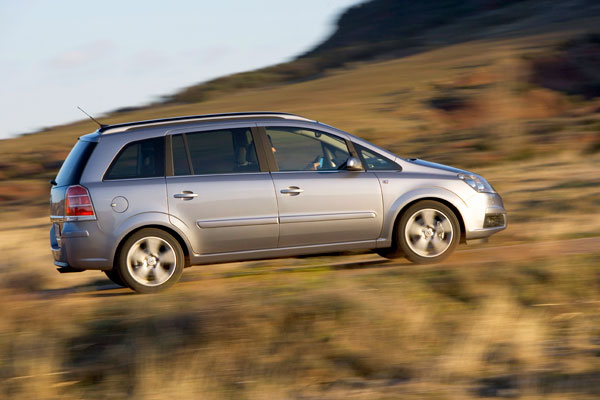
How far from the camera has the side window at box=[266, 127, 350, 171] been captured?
27.8 ft

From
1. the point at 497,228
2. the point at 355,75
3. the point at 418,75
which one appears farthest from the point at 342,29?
the point at 497,228

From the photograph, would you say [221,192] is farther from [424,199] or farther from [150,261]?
[424,199]

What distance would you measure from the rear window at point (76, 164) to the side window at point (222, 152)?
828 millimetres

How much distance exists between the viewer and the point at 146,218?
313 inches

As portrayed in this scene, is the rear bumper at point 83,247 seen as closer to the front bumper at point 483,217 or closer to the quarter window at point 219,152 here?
the quarter window at point 219,152

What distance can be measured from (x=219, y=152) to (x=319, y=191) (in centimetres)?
105

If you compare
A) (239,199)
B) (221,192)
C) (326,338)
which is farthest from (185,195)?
(326,338)

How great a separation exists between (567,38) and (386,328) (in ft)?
103

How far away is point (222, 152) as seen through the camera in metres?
8.31

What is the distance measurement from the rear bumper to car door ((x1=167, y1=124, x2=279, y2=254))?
2.34 ft

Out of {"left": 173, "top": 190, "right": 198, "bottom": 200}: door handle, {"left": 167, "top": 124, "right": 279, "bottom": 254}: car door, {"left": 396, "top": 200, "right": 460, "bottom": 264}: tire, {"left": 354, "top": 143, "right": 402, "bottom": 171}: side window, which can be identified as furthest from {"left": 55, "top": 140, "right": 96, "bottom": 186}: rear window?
{"left": 396, "top": 200, "right": 460, "bottom": 264}: tire

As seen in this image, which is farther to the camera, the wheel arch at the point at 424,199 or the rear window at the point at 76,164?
the wheel arch at the point at 424,199

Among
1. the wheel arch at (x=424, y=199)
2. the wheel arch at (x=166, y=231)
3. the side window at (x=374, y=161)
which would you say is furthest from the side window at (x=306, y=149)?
the wheel arch at (x=166, y=231)

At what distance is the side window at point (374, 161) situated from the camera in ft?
28.5
